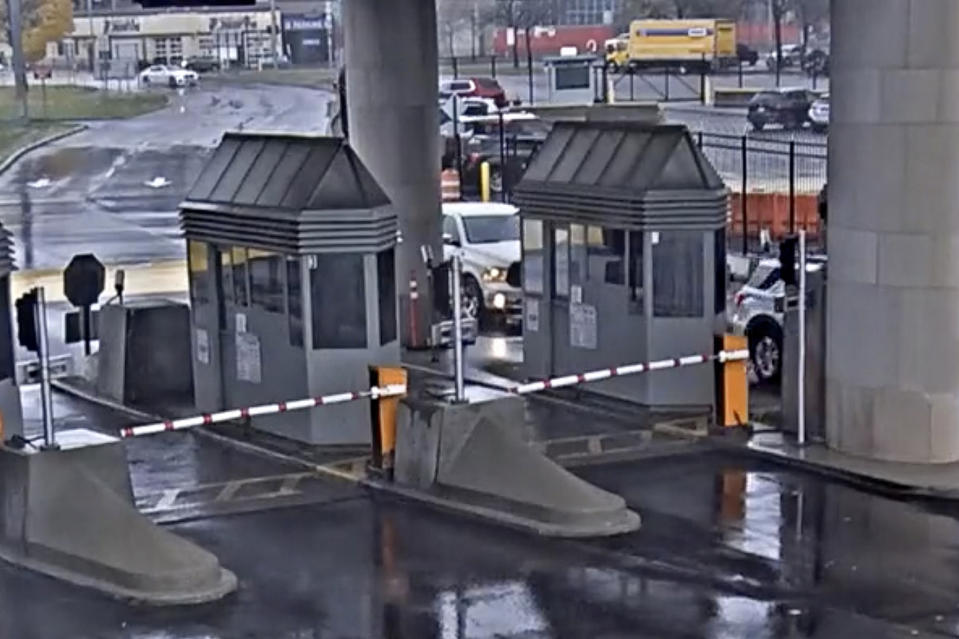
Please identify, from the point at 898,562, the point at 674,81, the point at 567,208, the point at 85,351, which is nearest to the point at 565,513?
the point at 898,562

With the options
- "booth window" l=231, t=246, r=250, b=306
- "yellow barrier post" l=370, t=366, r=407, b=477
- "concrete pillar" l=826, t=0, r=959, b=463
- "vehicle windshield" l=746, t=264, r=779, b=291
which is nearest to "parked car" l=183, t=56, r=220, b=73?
"vehicle windshield" l=746, t=264, r=779, b=291

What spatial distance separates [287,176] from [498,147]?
89.8ft

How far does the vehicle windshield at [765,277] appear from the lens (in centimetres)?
2180

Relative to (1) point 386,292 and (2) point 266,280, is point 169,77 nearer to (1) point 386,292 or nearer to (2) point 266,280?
(2) point 266,280

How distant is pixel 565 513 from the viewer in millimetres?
14805

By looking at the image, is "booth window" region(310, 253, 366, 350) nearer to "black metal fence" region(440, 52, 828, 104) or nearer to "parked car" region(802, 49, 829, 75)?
"black metal fence" region(440, 52, 828, 104)

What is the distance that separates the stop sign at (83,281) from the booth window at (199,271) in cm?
189

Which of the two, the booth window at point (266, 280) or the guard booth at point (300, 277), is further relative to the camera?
the booth window at point (266, 280)

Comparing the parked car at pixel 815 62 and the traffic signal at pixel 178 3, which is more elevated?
the traffic signal at pixel 178 3

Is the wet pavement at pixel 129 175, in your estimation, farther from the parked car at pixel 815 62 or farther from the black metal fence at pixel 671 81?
the parked car at pixel 815 62

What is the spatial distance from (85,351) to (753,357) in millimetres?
8138

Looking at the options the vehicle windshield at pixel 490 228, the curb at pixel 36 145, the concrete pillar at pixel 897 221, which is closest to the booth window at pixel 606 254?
the concrete pillar at pixel 897 221

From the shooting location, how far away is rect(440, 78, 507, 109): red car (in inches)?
2389

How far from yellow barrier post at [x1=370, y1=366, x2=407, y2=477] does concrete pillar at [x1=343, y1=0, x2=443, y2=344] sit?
7.96 m
